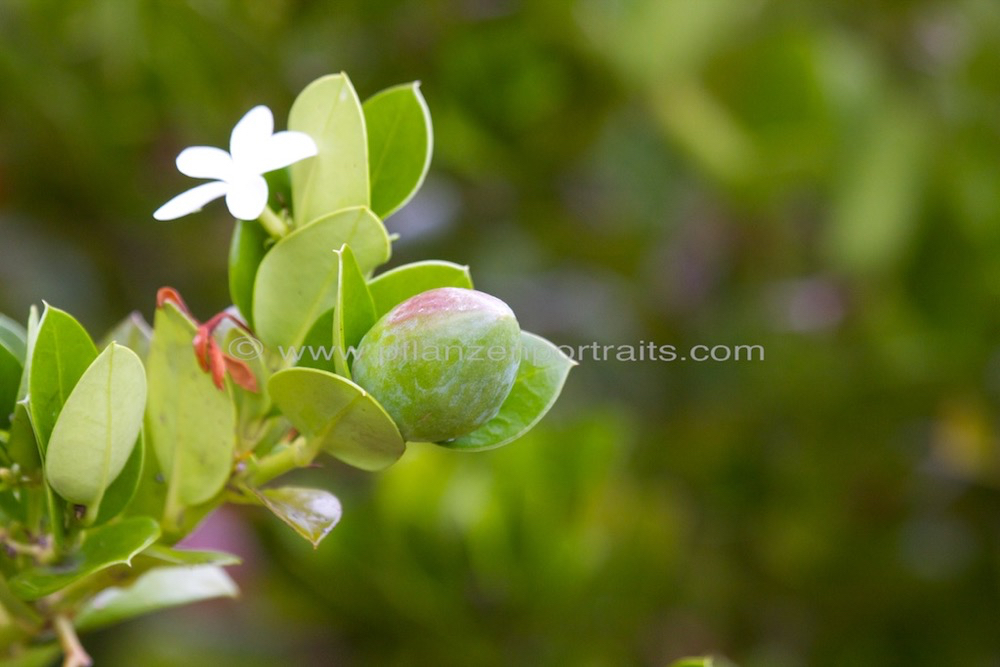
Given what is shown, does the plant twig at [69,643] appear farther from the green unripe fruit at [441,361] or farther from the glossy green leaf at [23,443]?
the green unripe fruit at [441,361]

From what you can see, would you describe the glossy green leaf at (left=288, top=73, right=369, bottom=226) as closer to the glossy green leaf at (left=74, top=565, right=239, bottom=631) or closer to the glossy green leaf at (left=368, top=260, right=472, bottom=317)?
the glossy green leaf at (left=368, top=260, right=472, bottom=317)

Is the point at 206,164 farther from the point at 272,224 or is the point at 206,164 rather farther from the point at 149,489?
the point at 149,489

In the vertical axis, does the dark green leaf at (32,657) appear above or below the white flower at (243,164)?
below

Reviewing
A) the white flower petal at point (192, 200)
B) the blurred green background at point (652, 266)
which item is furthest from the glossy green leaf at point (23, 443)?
the blurred green background at point (652, 266)

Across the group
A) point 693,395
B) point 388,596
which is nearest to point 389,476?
point 388,596

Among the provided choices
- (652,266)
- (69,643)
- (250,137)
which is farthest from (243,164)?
(652,266)

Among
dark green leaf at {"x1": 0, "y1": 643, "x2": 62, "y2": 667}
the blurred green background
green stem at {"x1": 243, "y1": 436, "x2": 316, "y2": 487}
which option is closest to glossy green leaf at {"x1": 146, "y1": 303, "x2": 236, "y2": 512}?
green stem at {"x1": 243, "y1": 436, "x2": 316, "y2": 487}

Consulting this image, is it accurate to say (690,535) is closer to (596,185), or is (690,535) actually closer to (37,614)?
(596,185)
